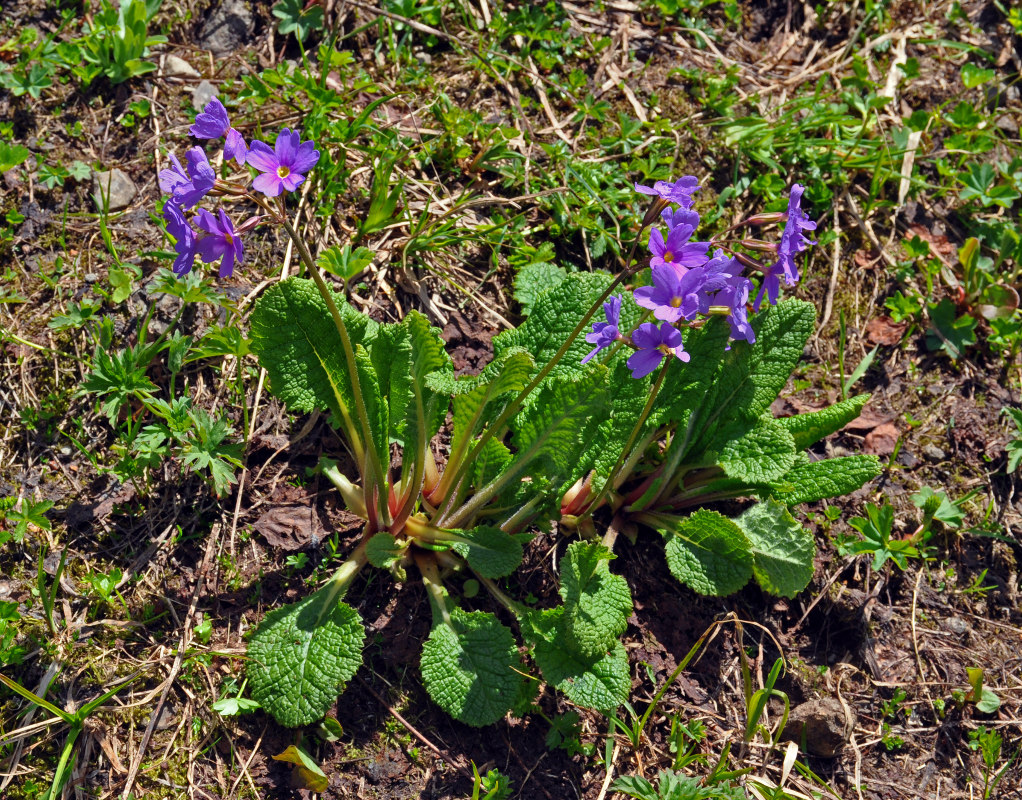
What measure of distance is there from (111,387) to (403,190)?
1231mm

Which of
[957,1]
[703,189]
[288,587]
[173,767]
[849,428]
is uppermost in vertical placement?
[957,1]

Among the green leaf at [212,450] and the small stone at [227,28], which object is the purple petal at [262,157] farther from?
the small stone at [227,28]

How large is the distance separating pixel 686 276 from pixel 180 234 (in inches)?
42.3

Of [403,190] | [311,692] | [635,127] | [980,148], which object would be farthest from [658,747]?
[980,148]

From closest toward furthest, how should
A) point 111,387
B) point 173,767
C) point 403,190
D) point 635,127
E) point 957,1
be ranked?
point 173,767, point 111,387, point 403,190, point 635,127, point 957,1

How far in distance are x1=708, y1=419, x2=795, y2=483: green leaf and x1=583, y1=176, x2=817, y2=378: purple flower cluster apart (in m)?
0.71

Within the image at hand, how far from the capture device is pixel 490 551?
8.09 feet

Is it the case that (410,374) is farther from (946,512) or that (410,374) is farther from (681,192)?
(946,512)

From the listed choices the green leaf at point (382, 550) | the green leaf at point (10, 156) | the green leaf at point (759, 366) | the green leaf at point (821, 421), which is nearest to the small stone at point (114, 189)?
the green leaf at point (10, 156)

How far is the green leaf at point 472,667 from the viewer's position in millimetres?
2314

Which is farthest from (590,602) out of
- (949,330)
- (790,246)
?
(949,330)

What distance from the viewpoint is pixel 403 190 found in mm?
3203

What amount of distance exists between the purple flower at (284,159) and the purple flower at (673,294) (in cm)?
76

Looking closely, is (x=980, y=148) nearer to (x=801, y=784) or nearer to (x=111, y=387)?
(x=801, y=784)
